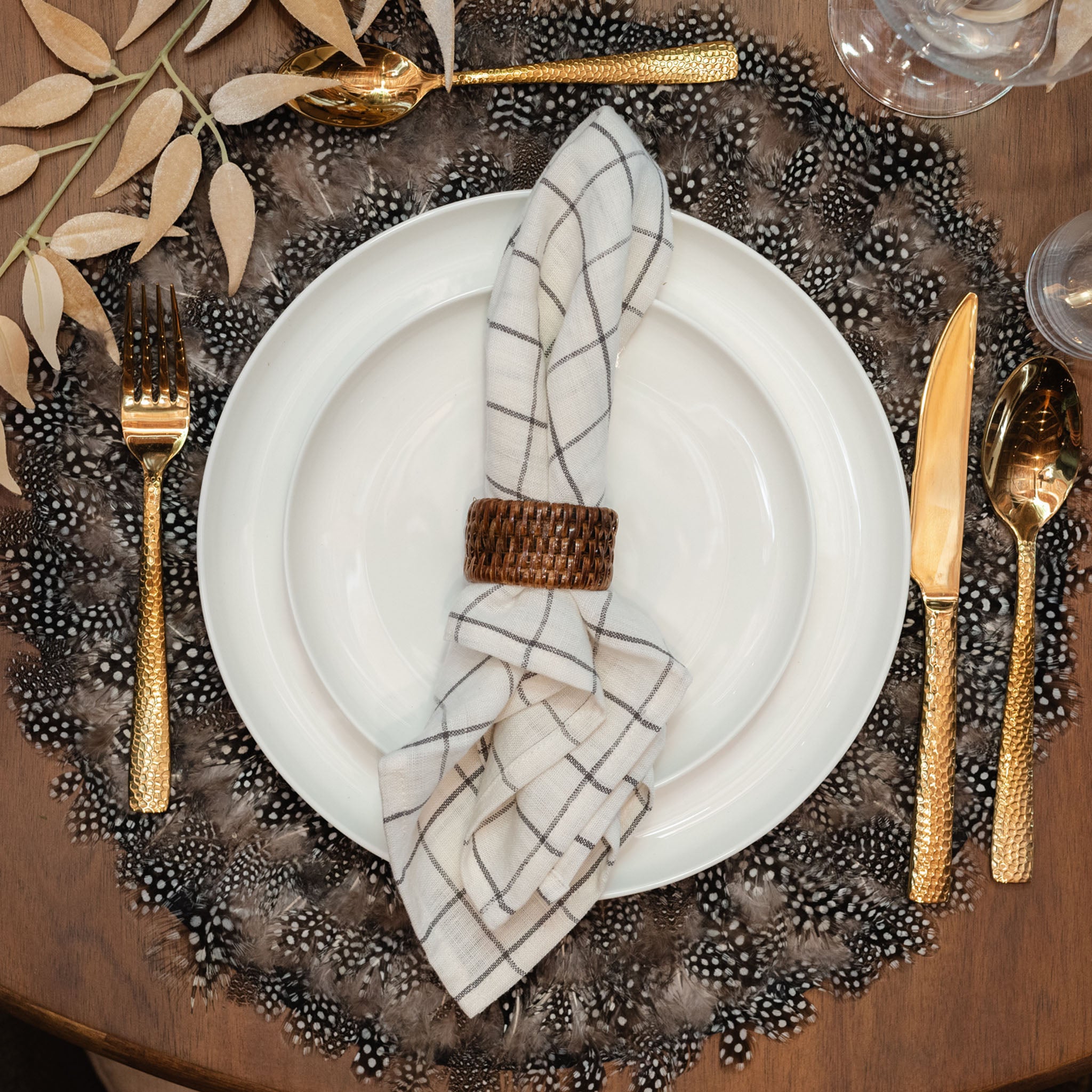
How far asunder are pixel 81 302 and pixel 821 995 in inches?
→ 26.9

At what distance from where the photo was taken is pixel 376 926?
1.82ft

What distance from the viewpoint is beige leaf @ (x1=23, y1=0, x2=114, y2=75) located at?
539 mm

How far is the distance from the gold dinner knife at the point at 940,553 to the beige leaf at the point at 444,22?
14.8 inches

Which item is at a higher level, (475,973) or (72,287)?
(72,287)

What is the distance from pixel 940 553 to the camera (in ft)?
1.83

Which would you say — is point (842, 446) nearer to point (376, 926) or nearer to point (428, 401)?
point (428, 401)

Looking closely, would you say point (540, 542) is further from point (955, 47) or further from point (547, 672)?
point (955, 47)

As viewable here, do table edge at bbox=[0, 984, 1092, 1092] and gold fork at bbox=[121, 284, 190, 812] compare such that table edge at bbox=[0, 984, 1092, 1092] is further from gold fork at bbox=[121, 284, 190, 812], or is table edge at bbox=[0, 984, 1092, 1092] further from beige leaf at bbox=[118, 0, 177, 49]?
beige leaf at bbox=[118, 0, 177, 49]

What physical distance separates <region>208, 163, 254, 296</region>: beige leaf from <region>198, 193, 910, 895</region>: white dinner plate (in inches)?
2.6

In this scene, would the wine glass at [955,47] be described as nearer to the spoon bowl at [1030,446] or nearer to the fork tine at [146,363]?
the spoon bowl at [1030,446]

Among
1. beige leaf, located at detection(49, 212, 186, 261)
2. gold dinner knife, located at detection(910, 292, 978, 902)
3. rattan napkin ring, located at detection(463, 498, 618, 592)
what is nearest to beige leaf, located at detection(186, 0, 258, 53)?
beige leaf, located at detection(49, 212, 186, 261)

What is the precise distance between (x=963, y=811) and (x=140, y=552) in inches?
23.3

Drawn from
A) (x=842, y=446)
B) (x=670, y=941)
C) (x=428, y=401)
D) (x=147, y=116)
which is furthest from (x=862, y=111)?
(x=670, y=941)

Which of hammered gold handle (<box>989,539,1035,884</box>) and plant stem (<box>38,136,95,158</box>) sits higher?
plant stem (<box>38,136,95,158</box>)
